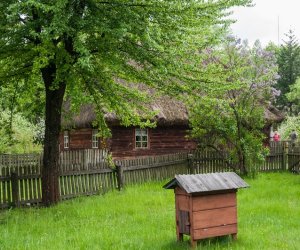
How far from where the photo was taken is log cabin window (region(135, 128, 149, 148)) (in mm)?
22312

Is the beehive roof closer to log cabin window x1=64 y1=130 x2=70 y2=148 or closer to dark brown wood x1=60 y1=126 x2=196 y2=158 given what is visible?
dark brown wood x1=60 y1=126 x2=196 y2=158

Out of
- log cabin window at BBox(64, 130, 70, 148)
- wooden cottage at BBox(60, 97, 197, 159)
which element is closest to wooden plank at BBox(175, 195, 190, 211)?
wooden cottage at BBox(60, 97, 197, 159)

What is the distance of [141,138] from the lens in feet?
73.8

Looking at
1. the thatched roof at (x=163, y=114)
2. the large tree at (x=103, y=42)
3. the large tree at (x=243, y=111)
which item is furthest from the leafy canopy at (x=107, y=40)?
the thatched roof at (x=163, y=114)

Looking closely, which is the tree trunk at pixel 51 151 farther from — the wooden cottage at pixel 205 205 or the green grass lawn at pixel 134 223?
the wooden cottage at pixel 205 205

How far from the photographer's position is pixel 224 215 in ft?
24.6

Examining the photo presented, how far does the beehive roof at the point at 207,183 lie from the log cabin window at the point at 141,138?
48.1ft

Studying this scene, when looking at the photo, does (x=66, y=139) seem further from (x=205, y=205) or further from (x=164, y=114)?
(x=205, y=205)

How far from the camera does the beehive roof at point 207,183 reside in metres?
7.19

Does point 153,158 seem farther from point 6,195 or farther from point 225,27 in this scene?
point 225,27

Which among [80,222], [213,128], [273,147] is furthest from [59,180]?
[273,147]

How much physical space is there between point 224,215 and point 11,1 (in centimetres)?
614

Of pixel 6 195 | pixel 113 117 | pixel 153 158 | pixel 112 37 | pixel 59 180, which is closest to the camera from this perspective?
pixel 112 37

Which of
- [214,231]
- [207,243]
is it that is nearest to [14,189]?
[207,243]
